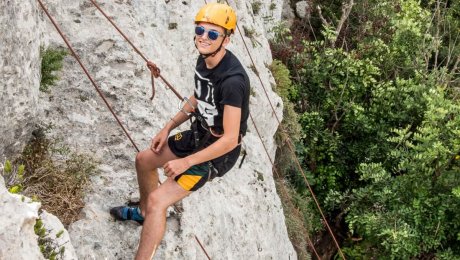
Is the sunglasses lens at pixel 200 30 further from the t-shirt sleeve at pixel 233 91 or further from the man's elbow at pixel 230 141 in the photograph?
the man's elbow at pixel 230 141

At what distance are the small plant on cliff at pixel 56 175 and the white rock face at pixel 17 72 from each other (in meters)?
0.23

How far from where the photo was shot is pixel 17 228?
331 centimetres

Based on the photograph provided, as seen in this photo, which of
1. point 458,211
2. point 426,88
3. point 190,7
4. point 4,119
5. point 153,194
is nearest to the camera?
point 153,194

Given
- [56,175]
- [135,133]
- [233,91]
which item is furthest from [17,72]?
[233,91]

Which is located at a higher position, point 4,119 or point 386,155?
point 4,119

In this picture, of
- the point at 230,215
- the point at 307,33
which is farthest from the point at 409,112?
the point at 230,215

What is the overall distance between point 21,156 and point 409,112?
10.1 meters

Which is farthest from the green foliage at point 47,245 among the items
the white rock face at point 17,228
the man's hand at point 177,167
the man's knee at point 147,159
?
the man's knee at point 147,159

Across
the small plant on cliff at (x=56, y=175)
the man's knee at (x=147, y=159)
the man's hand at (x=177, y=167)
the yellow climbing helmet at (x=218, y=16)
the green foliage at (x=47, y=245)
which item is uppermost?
the yellow climbing helmet at (x=218, y=16)

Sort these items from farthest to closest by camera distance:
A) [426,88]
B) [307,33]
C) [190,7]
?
[307,33]
[426,88]
[190,7]

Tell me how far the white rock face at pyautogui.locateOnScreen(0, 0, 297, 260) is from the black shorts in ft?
3.48

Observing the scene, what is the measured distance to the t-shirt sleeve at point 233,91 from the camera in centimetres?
432

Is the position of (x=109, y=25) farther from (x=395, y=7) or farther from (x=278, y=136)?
(x=395, y=7)

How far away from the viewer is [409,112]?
518 inches
